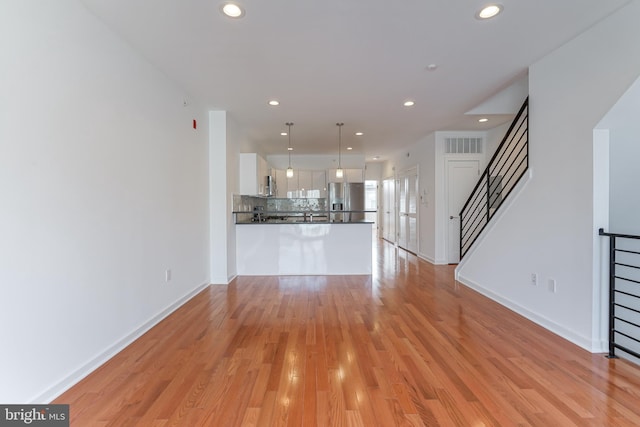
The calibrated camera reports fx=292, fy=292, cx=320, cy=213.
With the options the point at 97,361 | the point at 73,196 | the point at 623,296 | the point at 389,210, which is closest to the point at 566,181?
the point at 623,296

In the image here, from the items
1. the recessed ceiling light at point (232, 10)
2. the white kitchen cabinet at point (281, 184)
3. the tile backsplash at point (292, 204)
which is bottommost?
the tile backsplash at point (292, 204)

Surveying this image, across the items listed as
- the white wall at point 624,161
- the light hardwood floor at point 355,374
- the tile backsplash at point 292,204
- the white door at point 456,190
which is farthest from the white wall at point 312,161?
the white wall at point 624,161

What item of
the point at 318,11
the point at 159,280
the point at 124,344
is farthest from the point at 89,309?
the point at 318,11

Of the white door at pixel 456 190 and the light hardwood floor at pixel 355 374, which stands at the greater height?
the white door at pixel 456 190

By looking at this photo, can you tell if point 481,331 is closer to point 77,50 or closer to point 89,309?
point 89,309

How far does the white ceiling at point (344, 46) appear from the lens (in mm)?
2221

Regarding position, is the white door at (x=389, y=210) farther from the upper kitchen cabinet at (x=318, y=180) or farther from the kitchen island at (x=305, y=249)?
the kitchen island at (x=305, y=249)

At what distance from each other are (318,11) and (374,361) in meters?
2.75

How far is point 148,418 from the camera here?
5.60 ft

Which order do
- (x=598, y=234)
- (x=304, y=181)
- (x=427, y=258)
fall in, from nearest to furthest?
(x=598, y=234) → (x=427, y=258) → (x=304, y=181)

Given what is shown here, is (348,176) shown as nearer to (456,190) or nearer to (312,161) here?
(312,161)

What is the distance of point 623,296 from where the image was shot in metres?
2.46

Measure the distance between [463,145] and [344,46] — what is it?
4346 mm

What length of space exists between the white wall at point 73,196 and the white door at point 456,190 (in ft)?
17.0
